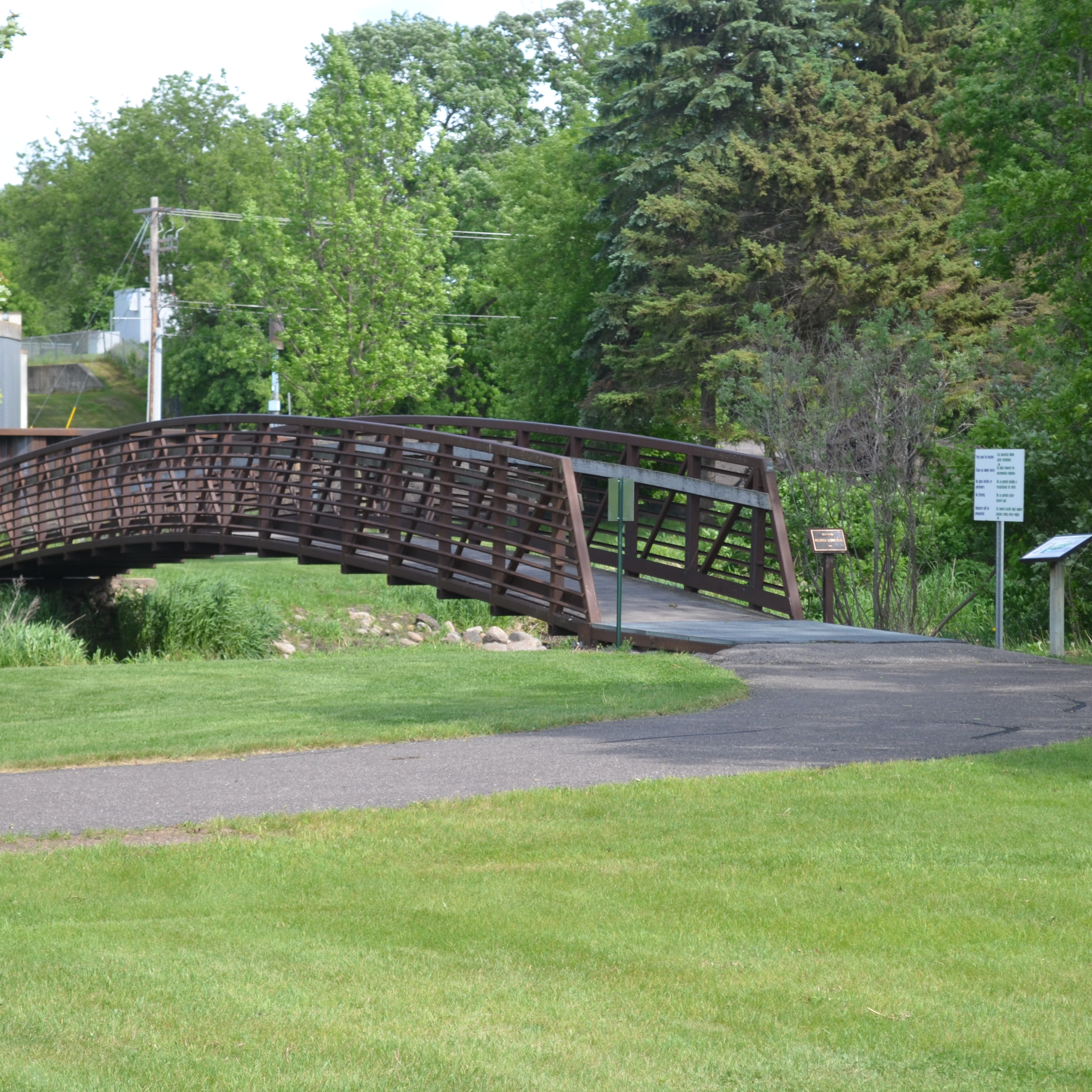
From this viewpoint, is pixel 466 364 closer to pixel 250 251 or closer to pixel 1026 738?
pixel 250 251

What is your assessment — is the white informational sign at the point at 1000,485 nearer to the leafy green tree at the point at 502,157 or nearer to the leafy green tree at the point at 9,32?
the leafy green tree at the point at 9,32

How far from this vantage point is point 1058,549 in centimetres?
1603

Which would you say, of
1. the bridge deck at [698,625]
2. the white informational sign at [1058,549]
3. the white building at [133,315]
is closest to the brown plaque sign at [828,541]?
the bridge deck at [698,625]

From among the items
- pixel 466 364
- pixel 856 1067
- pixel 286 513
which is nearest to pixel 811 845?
pixel 856 1067

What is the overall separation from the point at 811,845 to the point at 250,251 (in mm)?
62786

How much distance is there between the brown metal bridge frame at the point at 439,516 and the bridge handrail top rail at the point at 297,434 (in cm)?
4

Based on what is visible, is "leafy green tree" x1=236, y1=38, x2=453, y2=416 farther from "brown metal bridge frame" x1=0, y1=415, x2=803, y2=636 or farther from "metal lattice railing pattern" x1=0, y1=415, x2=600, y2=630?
"brown metal bridge frame" x1=0, y1=415, x2=803, y2=636

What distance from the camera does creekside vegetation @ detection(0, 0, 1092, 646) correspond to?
70.9ft

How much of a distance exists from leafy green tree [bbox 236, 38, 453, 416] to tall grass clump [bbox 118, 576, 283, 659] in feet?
57.8

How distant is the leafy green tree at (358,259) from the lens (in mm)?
43094

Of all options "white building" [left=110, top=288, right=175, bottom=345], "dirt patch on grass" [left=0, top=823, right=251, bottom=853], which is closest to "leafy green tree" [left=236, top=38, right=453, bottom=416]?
"white building" [left=110, top=288, right=175, bottom=345]

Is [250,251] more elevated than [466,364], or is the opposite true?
[250,251]

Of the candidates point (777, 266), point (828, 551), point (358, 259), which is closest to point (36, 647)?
point (828, 551)

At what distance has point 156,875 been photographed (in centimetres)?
673
